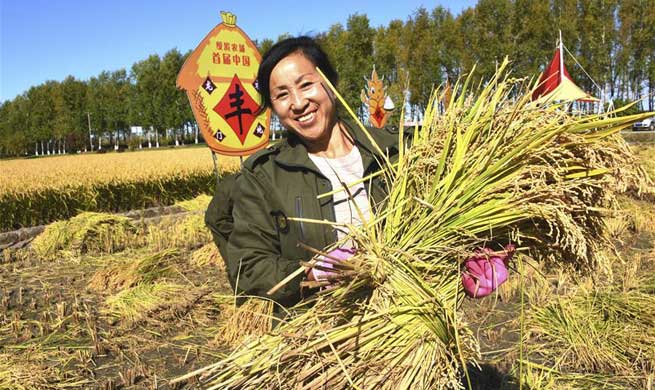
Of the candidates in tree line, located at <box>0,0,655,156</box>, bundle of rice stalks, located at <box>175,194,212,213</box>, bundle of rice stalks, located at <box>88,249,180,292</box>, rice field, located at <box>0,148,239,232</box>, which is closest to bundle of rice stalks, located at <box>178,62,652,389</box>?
bundle of rice stalks, located at <box>88,249,180,292</box>

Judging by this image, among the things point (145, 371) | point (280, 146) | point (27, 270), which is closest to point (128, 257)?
point (27, 270)

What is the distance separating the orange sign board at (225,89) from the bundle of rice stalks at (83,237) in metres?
1.85

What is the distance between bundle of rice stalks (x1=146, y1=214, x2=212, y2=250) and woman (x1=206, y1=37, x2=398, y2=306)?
14.6 ft

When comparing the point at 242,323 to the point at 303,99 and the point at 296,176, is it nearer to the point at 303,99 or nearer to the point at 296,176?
the point at 296,176

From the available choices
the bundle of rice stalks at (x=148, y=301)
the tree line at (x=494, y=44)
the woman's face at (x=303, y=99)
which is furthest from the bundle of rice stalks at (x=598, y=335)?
the tree line at (x=494, y=44)

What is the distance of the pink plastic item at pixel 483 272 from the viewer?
1.19 m

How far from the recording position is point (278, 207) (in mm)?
1598

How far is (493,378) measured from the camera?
252cm

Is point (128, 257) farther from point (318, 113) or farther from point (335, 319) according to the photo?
point (335, 319)

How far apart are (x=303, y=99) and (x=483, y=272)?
819 mm

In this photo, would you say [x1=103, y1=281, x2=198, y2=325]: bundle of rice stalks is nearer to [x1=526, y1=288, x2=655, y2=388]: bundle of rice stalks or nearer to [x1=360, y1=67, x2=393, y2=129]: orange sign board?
[x1=526, y1=288, x2=655, y2=388]: bundle of rice stalks

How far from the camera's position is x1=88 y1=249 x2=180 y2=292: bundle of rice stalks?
4.46 meters

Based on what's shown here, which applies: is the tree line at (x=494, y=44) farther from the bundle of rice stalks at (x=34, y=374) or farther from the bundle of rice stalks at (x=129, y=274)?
the bundle of rice stalks at (x=34, y=374)

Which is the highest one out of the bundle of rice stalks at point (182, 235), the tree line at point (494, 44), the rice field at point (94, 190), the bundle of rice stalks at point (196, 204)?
the tree line at point (494, 44)
